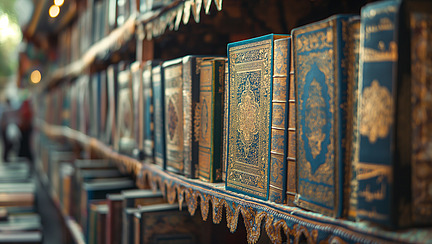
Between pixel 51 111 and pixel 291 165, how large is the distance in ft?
15.6

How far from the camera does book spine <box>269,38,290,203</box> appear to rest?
80 cm

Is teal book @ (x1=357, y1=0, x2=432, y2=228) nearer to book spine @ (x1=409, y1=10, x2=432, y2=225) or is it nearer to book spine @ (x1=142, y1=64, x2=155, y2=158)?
book spine @ (x1=409, y1=10, x2=432, y2=225)

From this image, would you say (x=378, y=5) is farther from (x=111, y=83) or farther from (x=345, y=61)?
(x=111, y=83)

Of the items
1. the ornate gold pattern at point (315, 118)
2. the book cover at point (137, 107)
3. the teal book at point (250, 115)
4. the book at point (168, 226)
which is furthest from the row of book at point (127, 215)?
the ornate gold pattern at point (315, 118)

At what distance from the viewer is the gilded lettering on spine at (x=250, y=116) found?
84 cm

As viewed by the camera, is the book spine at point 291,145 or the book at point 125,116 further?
the book at point 125,116

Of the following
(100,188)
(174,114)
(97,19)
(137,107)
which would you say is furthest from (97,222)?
(97,19)

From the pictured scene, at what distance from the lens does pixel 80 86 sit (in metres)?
2.98

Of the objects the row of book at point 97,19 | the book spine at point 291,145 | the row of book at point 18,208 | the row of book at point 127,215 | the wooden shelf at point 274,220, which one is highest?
the row of book at point 97,19

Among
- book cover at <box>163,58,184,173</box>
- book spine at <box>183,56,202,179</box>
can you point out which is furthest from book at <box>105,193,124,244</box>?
book spine at <box>183,56,202,179</box>

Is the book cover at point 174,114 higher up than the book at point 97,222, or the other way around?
the book cover at point 174,114

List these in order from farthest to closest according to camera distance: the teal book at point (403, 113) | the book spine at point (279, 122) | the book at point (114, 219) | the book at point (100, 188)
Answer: the book at point (100, 188) < the book at point (114, 219) < the book spine at point (279, 122) < the teal book at point (403, 113)

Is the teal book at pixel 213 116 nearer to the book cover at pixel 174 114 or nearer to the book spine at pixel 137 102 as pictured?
the book cover at pixel 174 114

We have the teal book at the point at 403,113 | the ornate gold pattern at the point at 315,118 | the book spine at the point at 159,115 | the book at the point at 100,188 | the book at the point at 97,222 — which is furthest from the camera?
the book at the point at 100,188
